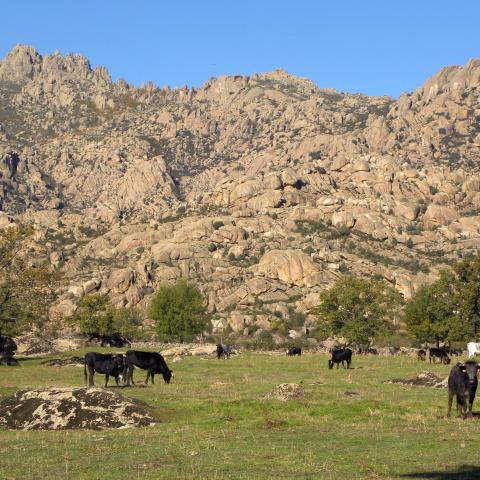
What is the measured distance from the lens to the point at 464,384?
2470 cm

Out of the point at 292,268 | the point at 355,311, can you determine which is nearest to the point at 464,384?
the point at 355,311

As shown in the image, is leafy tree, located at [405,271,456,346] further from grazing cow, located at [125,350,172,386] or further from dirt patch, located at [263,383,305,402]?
dirt patch, located at [263,383,305,402]

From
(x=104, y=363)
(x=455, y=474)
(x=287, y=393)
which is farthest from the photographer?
(x=104, y=363)

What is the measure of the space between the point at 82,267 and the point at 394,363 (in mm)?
117935

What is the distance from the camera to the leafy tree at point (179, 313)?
106 metres

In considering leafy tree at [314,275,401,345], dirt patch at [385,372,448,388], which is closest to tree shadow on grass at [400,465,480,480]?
dirt patch at [385,372,448,388]

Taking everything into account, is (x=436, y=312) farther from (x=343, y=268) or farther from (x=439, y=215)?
(x=439, y=215)

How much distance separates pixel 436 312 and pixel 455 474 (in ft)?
247

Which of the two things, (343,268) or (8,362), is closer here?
(8,362)

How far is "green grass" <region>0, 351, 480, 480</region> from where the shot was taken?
15.8 m

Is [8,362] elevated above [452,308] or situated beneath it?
situated beneath

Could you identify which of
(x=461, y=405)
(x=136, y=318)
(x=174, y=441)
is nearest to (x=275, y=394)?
(x=461, y=405)

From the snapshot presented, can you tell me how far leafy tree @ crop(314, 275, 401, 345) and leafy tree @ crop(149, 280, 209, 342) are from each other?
2204 centimetres

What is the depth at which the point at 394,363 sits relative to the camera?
54656 millimetres
